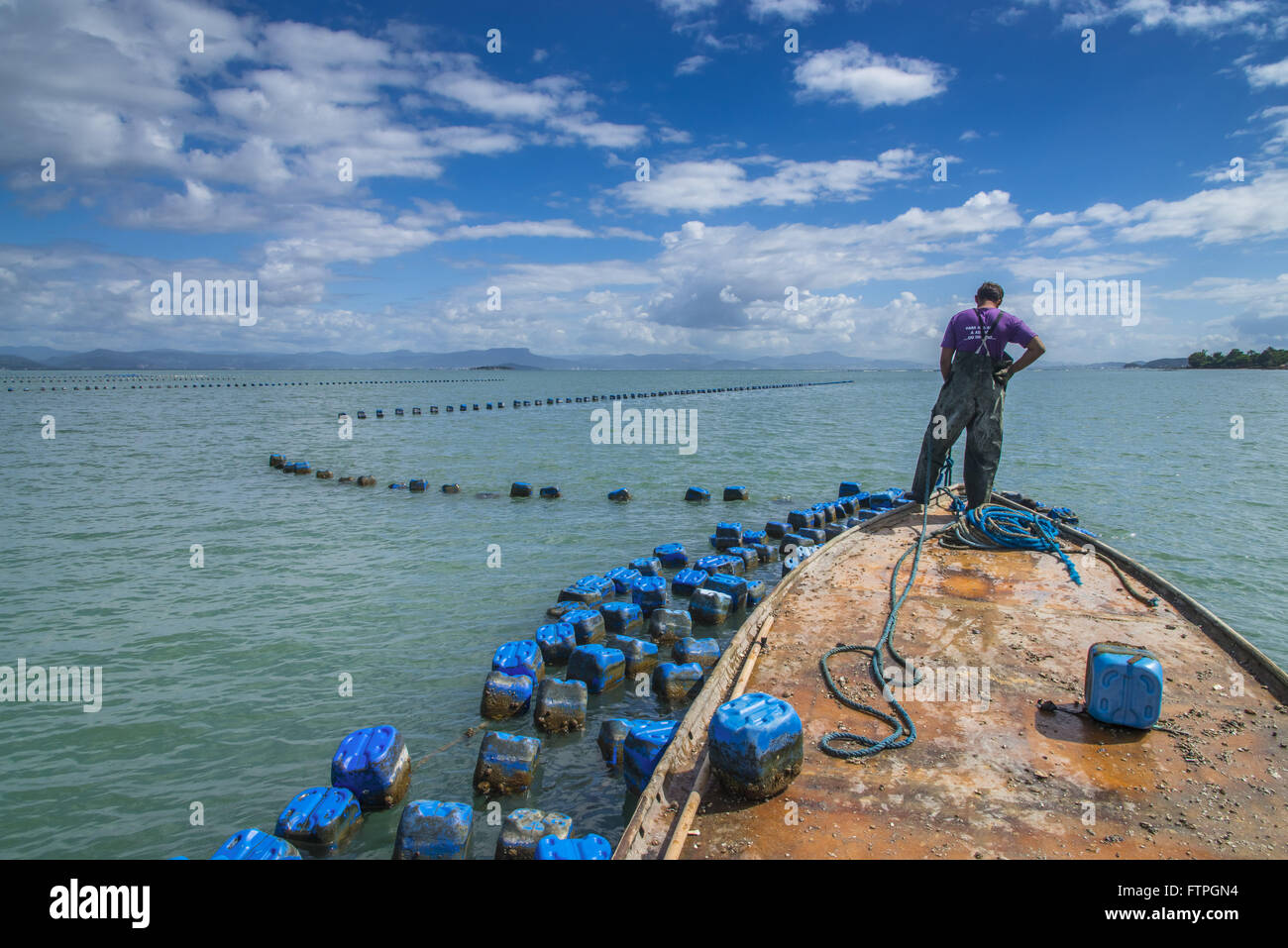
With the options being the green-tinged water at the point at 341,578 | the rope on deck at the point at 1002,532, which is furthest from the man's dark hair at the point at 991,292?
the green-tinged water at the point at 341,578

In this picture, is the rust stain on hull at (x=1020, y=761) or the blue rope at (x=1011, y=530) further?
the blue rope at (x=1011, y=530)

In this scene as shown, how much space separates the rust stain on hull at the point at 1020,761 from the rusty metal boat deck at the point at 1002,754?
0.01 m

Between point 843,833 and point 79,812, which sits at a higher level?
point 843,833

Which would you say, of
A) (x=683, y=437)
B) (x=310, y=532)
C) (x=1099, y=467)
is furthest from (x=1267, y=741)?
(x=683, y=437)

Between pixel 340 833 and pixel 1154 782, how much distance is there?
19.3 feet

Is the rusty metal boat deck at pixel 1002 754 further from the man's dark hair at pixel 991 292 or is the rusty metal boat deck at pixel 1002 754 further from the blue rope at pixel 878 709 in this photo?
the man's dark hair at pixel 991 292

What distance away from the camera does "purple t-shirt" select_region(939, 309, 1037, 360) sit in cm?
965

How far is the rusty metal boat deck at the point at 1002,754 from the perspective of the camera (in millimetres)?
3846

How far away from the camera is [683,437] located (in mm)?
37906

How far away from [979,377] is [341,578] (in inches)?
445

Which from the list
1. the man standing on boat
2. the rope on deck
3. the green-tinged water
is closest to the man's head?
the man standing on boat
